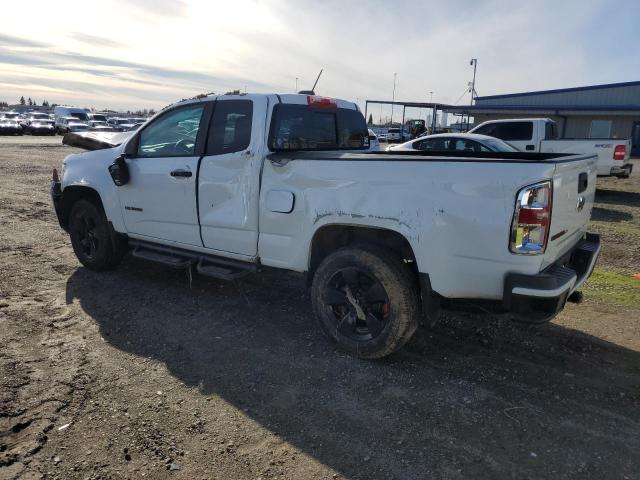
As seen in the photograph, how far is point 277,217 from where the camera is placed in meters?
4.02

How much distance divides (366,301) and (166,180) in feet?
7.86

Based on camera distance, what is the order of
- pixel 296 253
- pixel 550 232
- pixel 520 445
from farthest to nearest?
pixel 296 253, pixel 550 232, pixel 520 445

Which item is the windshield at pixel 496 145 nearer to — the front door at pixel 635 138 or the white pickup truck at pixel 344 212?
the white pickup truck at pixel 344 212

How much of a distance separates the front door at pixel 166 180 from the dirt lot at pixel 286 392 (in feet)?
2.42

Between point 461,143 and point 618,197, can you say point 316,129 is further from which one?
point 618,197

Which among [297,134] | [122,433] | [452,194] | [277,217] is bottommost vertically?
[122,433]

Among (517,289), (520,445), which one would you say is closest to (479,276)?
(517,289)

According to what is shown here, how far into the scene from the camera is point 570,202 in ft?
11.1

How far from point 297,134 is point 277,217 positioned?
0.92 metres

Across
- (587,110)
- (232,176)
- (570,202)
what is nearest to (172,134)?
(232,176)

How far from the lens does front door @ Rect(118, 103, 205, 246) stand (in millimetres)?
4672

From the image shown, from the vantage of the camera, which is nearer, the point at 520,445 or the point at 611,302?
the point at 520,445

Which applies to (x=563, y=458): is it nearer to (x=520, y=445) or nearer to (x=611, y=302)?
(x=520, y=445)

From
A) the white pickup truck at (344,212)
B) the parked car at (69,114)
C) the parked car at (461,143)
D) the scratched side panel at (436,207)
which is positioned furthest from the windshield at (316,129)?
the parked car at (69,114)
